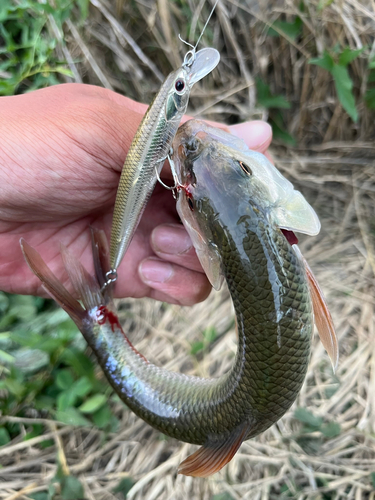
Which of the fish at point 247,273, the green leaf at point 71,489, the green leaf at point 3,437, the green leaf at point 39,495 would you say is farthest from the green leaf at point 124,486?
the fish at point 247,273

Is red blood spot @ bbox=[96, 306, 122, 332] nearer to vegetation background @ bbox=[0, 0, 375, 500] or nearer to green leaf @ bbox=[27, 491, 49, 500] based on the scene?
vegetation background @ bbox=[0, 0, 375, 500]

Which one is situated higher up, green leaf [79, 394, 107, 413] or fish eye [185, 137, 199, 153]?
fish eye [185, 137, 199, 153]

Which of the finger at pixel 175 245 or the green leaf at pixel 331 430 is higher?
the finger at pixel 175 245

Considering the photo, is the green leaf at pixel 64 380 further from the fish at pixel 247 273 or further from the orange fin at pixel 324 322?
the orange fin at pixel 324 322

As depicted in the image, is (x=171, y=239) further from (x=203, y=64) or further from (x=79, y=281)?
(x=203, y=64)

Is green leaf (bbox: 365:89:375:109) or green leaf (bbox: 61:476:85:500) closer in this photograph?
green leaf (bbox: 61:476:85:500)

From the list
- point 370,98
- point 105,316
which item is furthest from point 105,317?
point 370,98

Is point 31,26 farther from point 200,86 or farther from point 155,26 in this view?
point 200,86

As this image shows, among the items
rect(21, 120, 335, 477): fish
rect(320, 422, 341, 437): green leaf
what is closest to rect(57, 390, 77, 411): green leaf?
rect(21, 120, 335, 477): fish

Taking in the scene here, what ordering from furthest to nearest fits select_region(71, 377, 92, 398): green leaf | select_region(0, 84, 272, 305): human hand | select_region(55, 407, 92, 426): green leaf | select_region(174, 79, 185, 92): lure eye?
select_region(71, 377, 92, 398): green leaf, select_region(55, 407, 92, 426): green leaf, select_region(0, 84, 272, 305): human hand, select_region(174, 79, 185, 92): lure eye
